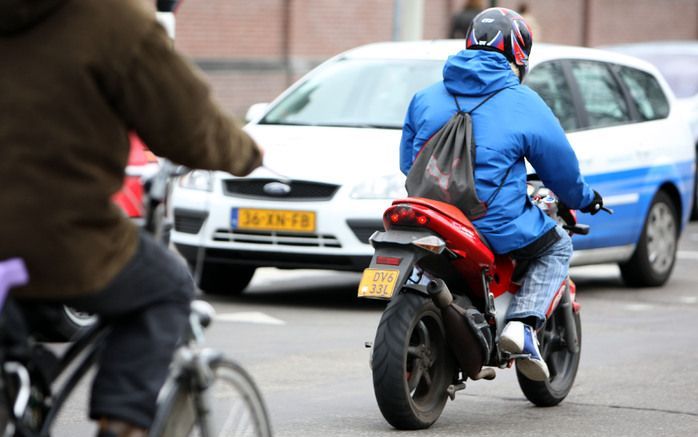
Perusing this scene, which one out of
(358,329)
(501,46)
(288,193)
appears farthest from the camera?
(288,193)

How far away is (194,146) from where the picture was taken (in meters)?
3.55

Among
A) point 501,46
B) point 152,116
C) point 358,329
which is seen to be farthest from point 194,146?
point 358,329

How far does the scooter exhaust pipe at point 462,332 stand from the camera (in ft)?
20.2

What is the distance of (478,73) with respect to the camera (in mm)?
6340

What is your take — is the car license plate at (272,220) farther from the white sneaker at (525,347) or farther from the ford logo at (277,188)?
the white sneaker at (525,347)

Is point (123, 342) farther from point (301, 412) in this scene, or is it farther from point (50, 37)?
point (301, 412)

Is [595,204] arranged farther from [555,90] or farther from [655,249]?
[655,249]

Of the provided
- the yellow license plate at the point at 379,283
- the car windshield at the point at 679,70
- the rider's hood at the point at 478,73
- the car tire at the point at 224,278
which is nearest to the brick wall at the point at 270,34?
the car windshield at the point at 679,70

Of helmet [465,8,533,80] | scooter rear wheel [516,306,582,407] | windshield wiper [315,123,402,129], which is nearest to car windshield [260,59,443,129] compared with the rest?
windshield wiper [315,123,402,129]

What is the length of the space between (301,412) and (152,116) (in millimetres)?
3312

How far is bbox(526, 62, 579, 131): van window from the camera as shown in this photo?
10.5 meters

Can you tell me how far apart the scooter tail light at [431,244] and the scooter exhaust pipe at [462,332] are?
6.4 inches

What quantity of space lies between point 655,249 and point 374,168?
106 inches

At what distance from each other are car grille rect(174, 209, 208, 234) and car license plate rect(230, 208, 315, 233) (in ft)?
1.07
